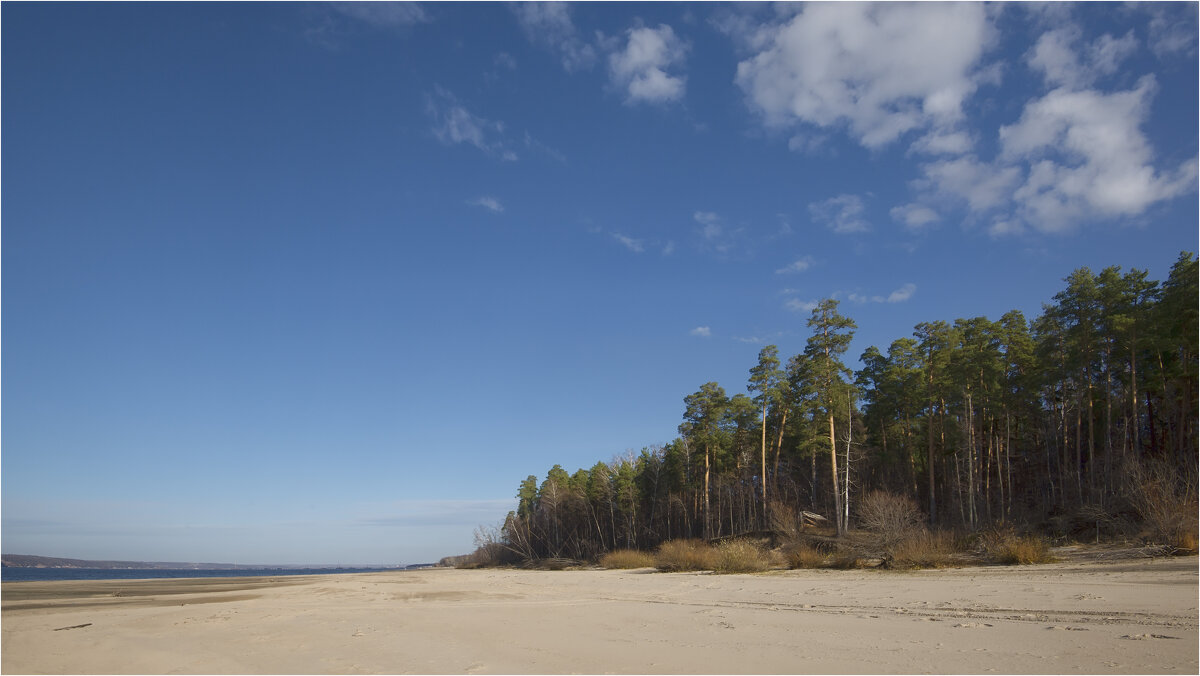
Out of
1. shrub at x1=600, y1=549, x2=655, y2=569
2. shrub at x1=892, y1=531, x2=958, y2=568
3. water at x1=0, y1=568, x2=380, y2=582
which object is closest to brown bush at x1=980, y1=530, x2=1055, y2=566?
shrub at x1=892, y1=531, x2=958, y2=568

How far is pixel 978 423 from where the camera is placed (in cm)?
3969

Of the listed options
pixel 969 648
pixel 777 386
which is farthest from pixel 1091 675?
pixel 777 386

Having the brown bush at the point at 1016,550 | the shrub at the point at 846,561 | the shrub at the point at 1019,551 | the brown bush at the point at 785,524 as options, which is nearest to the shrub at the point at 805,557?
the shrub at the point at 846,561

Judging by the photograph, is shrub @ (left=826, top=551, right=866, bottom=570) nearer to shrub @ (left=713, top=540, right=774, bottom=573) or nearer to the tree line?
shrub @ (left=713, top=540, right=774, bottom=573)

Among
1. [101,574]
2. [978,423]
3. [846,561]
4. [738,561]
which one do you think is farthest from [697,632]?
[101,574]

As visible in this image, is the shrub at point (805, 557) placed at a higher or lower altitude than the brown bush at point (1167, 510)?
lower

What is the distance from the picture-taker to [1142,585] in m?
12.7

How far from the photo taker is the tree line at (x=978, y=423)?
2905 cm

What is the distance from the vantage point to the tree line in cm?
2905

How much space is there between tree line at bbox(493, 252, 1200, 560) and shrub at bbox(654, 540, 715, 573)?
6.35 m

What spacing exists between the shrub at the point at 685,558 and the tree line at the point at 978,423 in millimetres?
6350

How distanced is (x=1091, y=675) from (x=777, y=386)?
36.1 metres

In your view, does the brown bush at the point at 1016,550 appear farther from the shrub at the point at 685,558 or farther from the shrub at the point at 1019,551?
the shrub at the point at 685,558

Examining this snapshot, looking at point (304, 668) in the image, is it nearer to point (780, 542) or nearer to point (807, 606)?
point (807, 606)
